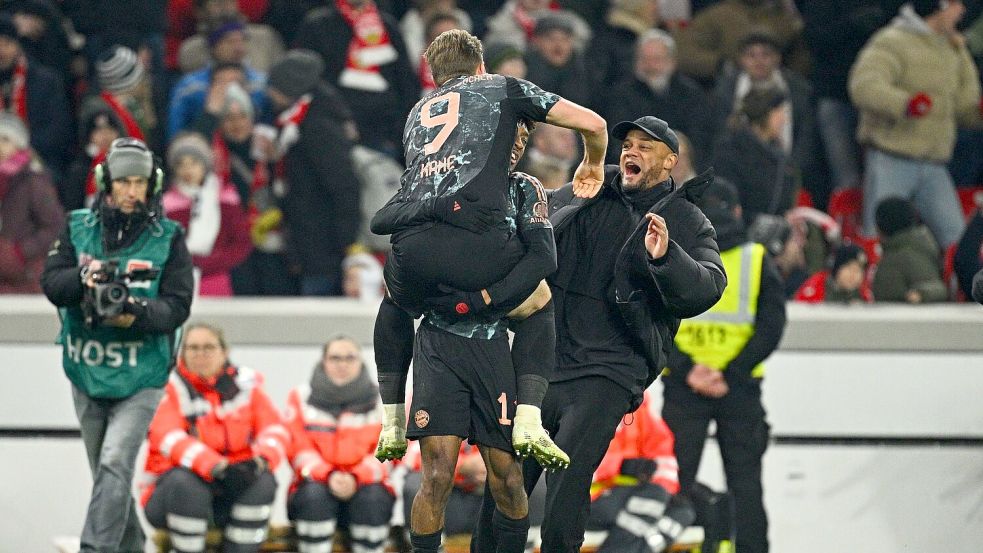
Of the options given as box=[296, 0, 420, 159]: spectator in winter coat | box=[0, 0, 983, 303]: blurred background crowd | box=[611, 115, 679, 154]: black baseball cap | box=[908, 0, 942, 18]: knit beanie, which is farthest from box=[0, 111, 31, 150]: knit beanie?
box=[908, 0, 942, 18]: knit beanie

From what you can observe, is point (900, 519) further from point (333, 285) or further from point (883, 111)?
point (333, 285)

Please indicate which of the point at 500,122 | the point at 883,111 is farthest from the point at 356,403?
the point at 883,111

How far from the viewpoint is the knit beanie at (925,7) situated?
1071 cm

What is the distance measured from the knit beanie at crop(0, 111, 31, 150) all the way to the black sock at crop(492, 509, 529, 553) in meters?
5.25

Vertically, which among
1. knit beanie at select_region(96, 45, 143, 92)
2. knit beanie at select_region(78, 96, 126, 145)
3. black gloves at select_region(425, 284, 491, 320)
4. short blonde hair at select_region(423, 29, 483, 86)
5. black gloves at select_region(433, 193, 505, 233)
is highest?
short blonde hair at select_region(423, 29, 483, 86)

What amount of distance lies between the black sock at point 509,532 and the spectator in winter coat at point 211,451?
2.64m

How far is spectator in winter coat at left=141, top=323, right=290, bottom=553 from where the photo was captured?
8297 millimetres

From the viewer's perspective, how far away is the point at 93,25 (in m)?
11.1

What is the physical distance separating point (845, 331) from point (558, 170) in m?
1.86

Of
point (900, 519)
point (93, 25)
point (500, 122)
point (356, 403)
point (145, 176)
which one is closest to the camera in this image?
point (500, 122)

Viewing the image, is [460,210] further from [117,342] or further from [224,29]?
[224,29]

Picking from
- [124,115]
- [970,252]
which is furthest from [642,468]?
[124,115]

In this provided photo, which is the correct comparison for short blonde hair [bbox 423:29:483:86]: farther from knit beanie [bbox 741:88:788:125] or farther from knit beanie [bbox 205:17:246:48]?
knit beanie [bbox 205:17:246:48]

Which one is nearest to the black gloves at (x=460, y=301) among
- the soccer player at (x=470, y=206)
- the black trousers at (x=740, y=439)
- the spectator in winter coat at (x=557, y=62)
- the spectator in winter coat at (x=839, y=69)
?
the soccer player at (x=470, y=206)
